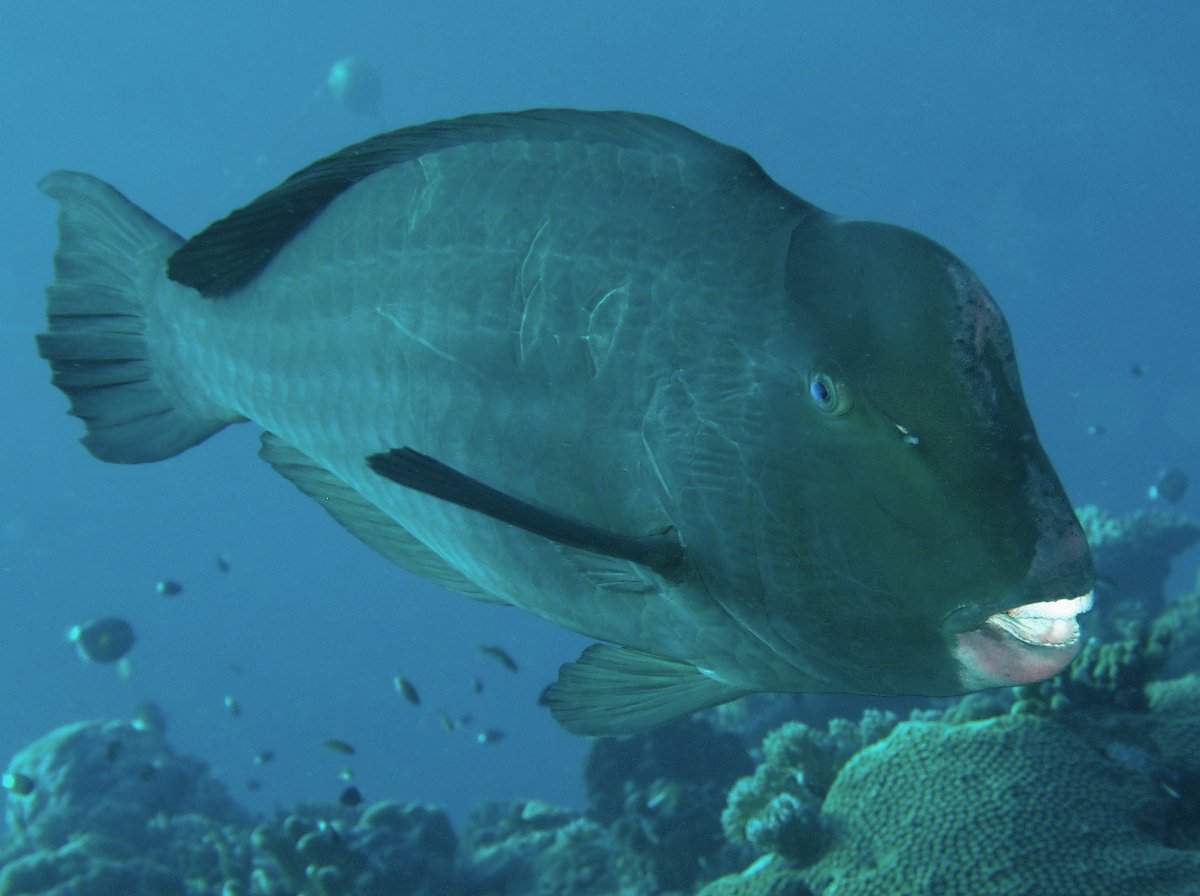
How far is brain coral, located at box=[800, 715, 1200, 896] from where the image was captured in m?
3.08

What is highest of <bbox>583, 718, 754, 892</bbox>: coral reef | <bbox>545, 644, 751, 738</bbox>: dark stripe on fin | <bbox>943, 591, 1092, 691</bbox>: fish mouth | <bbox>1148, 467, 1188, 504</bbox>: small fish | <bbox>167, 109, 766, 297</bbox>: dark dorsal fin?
<bbox>167, 109, 766, 297</bbox>: dark dorsal fin

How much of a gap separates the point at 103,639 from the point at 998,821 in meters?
13.6

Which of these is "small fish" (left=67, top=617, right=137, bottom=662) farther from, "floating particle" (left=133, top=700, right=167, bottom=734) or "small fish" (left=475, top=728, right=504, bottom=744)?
"small fish" (left=475, top=728, right=504, bottom=744)

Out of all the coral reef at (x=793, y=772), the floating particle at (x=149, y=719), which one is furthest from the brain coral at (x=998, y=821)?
the floating particle at (x=149, y=719)

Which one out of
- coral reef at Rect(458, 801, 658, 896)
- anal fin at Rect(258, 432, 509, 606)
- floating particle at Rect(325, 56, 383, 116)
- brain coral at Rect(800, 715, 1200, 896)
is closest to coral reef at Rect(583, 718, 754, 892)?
coral reef at Rect(458, 801, 658, 896)

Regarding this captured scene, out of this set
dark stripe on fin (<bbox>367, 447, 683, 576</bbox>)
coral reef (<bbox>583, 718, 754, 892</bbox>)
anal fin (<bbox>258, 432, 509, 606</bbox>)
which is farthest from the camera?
coral reef (<bbox>583, 718, 754, 892</bbox>)

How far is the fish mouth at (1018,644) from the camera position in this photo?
109cm

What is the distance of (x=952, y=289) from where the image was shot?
104cm

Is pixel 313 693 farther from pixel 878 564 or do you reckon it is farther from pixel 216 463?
pixel 878 564

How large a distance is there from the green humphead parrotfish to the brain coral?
239 centimetres

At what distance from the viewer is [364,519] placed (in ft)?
6.96

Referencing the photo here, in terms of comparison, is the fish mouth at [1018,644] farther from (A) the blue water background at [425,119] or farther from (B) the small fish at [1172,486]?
(A) the blue water background at [425,119]

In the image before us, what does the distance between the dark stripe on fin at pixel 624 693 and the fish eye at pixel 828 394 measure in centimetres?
78

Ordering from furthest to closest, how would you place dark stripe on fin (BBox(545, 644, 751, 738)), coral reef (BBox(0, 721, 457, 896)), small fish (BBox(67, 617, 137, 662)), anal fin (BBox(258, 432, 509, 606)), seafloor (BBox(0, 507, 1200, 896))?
small fish (BBox(67, 617, 137, 662)) → coral reef (BBox(0, 721, 457, 896)) → seafloor (BBox(0, 507, 1200, 896)) → anal fin (BBox(258, 432, 509, 606)) → dark stripe on fin (BBox(545, 644, 751, 738))
